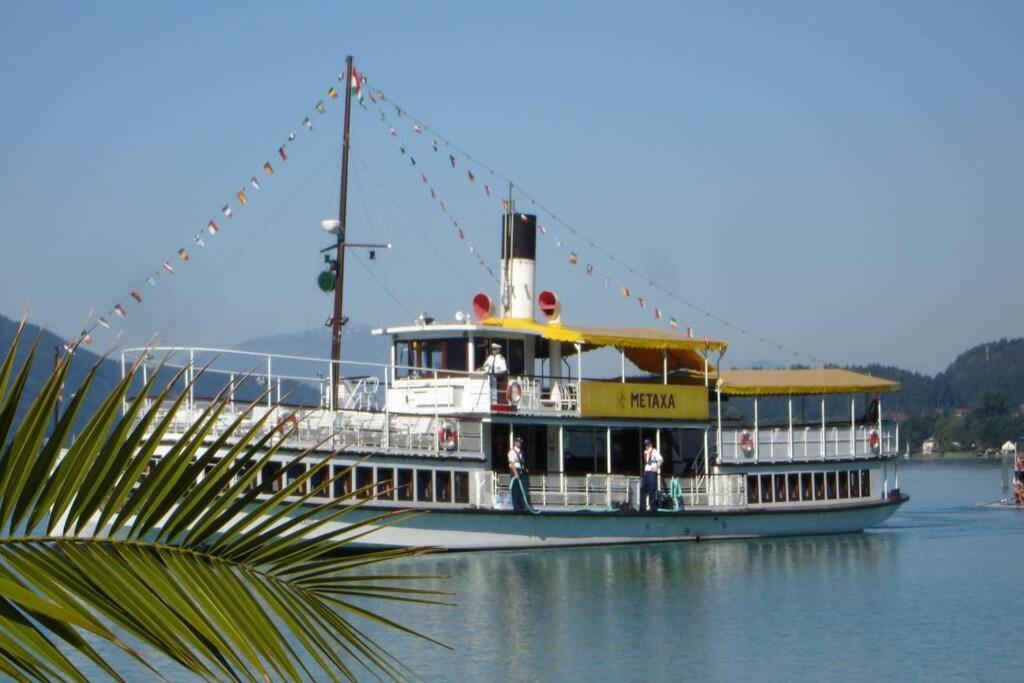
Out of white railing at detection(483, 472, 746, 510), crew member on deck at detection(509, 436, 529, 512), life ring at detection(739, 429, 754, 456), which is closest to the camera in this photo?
crew member on deck at detection(509, 436, 529, 512)

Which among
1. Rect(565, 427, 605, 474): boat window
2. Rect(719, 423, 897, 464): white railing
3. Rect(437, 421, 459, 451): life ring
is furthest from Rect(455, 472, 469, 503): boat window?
Rect(719, 423, 897, 464): white railing

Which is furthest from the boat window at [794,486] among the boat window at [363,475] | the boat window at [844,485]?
the boat window at [363,475]

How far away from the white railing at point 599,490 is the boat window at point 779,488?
118cm

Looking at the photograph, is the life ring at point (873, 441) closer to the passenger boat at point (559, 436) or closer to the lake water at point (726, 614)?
the passenger boat at point (559, 436)

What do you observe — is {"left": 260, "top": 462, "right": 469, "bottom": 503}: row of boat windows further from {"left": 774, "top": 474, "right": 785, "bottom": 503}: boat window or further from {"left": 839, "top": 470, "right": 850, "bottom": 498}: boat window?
{"left": 839, "top": 470, "right": 850, "bottom": 498}: boat window

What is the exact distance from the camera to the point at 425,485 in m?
27.6

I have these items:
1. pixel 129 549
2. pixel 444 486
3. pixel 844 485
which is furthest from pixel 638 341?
pixel 129 549

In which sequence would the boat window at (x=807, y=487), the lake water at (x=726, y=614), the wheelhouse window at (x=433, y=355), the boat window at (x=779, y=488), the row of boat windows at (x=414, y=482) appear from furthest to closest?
the boat window at (x=807, y=487) < the boat window at (x=779, y=488) < the wheelhouse window at (x=433, y=355) < the row of boat windows at (x=414, y=482) < the lake water at (x=726, y=614)

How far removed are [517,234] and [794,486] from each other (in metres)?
8.33

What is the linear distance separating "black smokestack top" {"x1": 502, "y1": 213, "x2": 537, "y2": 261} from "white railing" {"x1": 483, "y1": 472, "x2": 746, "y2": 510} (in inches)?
230

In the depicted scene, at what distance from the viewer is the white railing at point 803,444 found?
1262 inches

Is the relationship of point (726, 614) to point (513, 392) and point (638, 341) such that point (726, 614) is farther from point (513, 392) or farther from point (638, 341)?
point (638, 341)

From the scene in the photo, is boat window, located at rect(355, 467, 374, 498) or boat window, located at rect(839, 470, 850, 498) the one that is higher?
boat window, located at rect(355, 467, 374, 498)

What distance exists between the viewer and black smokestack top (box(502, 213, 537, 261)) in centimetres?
3297
